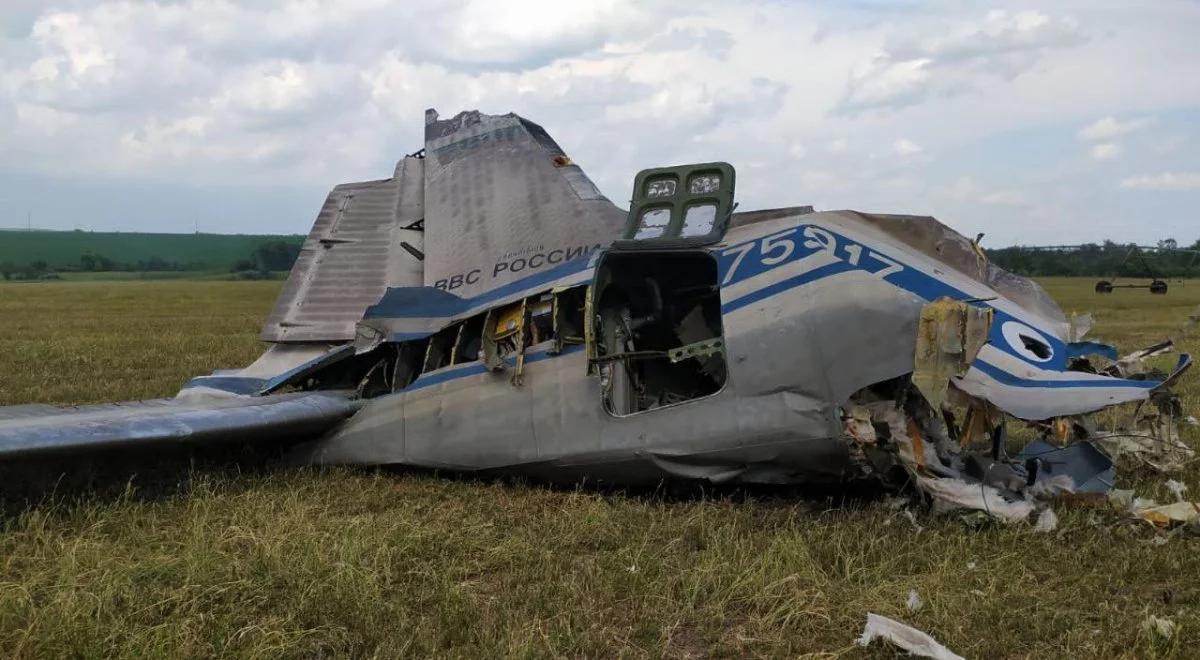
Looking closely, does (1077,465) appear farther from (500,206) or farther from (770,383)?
(500,206)

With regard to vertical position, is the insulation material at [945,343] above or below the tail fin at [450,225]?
below

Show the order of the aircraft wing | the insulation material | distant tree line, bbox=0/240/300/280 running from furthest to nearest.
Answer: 1. distant tree line, bbox=0/240/300/280
2. the aircraft wing
3. the insulation material

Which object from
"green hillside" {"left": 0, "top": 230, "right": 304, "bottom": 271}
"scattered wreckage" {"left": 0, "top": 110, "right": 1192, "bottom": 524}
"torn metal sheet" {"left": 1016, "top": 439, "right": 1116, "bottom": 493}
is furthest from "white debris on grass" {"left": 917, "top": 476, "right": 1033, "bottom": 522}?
"green hillside" {"left": 0, "top": 230, "right": 304, "bottom": 271}

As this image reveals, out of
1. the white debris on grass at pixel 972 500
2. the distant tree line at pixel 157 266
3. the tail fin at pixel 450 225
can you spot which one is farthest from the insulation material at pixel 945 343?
the distant tree line at pixel 157 266

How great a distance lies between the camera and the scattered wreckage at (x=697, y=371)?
5219mm

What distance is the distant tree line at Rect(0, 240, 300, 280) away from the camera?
269 ft

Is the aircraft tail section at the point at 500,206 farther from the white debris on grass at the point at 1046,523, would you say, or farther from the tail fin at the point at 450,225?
the white debris on grass at the point at 1046,523

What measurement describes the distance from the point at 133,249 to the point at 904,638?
136 m

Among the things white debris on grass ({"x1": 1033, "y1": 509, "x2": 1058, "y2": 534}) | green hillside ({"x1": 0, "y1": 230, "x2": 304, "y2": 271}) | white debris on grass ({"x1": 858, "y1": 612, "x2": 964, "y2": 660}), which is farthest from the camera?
green hillside ({"x1": 0, "y1": 230, "x2": 304, "y2": 271})

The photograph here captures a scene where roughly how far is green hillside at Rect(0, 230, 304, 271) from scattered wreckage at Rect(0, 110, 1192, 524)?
92911 mm

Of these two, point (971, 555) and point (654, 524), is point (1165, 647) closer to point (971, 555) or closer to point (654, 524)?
point (971, 555)

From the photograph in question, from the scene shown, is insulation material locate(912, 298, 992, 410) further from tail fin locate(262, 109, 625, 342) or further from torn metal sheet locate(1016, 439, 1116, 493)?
tail fin locate(262, 109, 625, 342)

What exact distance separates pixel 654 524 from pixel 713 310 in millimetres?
2093

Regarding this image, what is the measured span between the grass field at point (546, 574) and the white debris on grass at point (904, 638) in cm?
6
